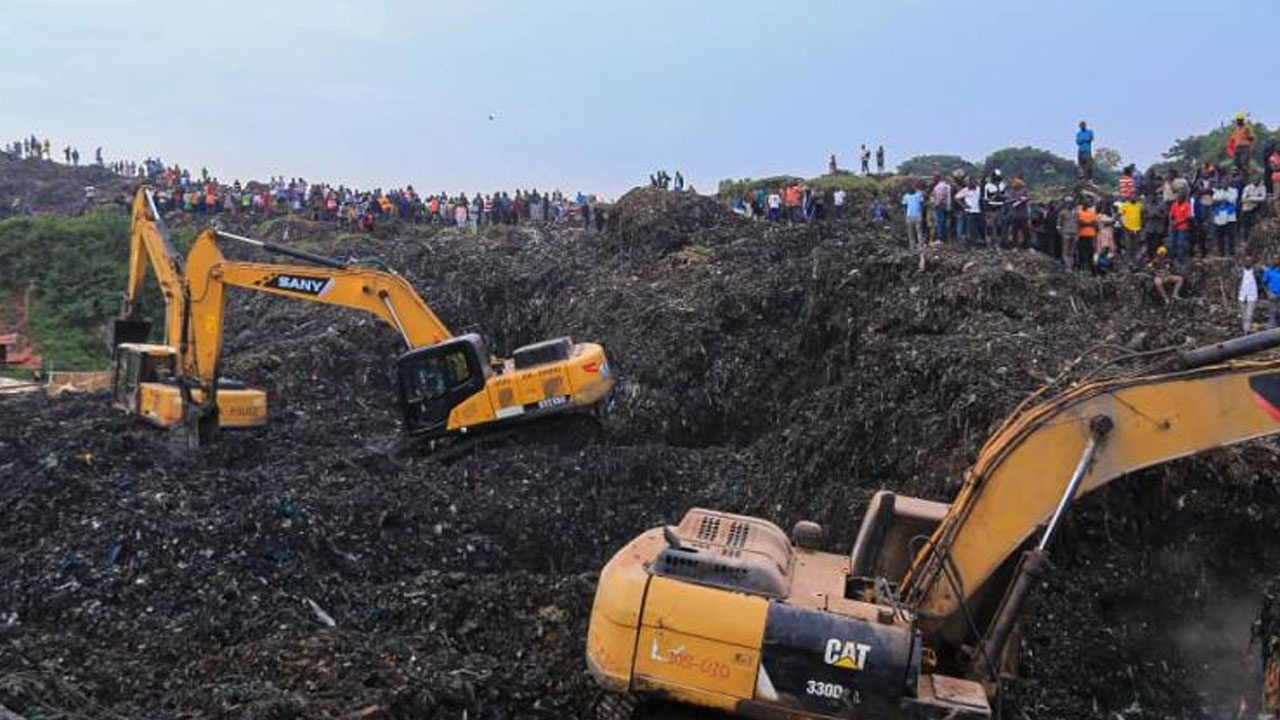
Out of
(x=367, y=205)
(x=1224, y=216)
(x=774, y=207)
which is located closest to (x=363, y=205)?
(x=367, y=205)

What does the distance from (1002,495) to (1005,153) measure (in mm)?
35870

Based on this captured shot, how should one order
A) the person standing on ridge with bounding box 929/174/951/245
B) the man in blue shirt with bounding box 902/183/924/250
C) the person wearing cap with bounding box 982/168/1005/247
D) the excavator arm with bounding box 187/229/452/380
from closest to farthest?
1. the excavator arm with bounding box 187/229/452/380
2. the person wearing cap with bounding box 982/168/1005/247
3. the person standing on ridge with bounding box 929/174/951/245
4. the man in blue shirt with bounding box 902/183/924/250

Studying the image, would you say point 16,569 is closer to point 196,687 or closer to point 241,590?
point 241,590

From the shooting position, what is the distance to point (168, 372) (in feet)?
48.5

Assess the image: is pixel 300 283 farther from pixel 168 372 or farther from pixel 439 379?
pixel 168 372

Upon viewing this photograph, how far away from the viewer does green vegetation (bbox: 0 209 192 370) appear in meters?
27.0

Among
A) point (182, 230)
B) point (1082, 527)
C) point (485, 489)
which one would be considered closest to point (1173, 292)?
point (1082, 527)

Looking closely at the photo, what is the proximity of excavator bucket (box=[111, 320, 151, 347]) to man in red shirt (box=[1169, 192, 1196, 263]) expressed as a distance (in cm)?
1481

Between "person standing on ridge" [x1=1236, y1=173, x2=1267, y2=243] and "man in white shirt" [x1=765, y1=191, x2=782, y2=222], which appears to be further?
"man in white shirt" [x1=765, y1=191, x2=782, y2=222]

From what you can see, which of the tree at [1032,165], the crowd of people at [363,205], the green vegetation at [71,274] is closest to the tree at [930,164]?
the tree at [1032,165]

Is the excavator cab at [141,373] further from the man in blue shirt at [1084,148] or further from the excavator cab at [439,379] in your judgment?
the man in blue shirt at [1084,148]

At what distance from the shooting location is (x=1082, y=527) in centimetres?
898

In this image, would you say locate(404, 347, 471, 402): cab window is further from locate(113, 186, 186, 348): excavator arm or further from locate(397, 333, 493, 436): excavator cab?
locate(113, 186, 186, 348): excavator arm

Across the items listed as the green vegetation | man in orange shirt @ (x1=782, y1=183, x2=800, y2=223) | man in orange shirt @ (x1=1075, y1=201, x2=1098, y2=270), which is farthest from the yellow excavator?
the green vegetation
